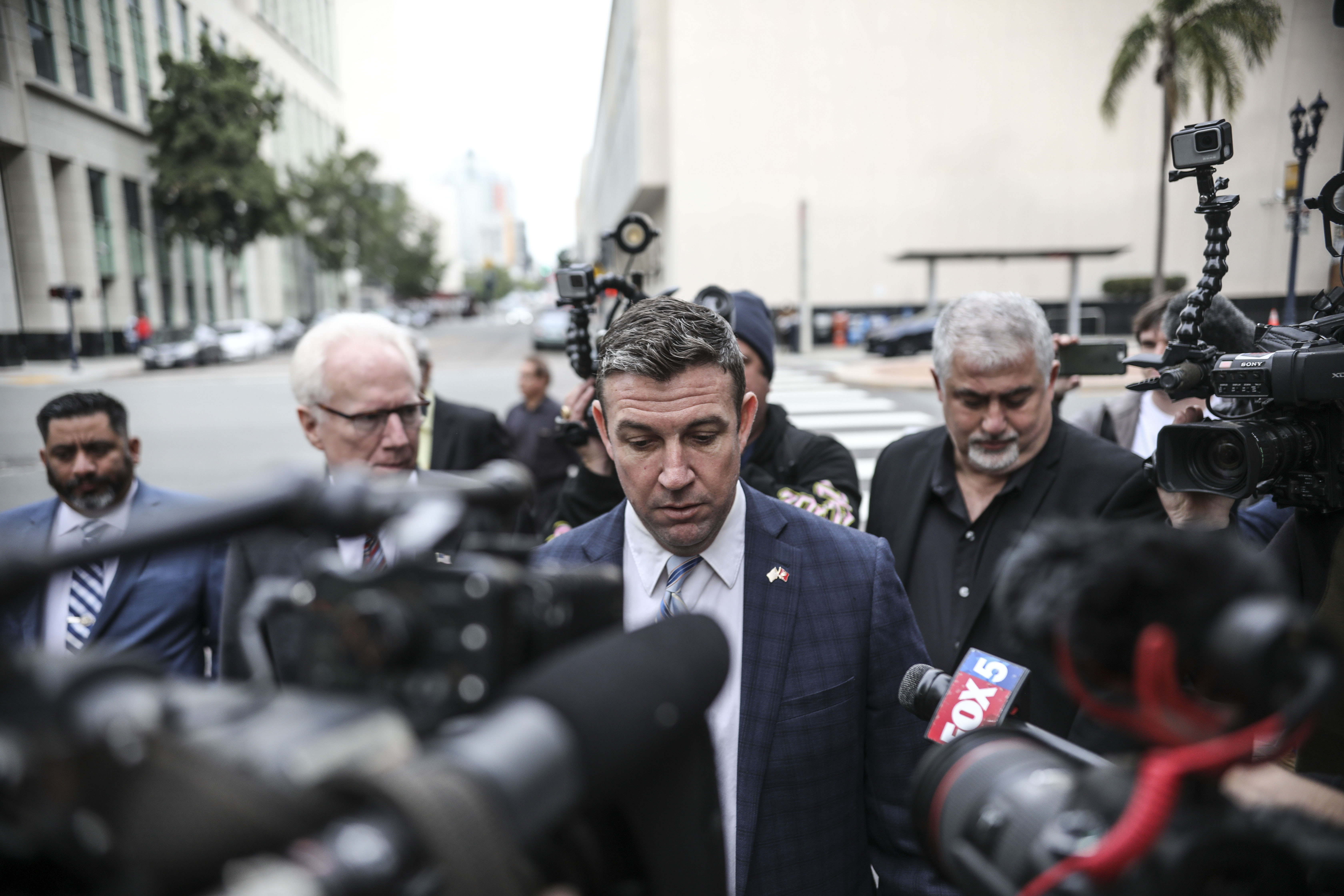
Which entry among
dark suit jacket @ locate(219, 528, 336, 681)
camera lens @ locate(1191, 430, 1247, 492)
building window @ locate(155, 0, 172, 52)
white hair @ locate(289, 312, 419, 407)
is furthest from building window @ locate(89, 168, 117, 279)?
camera lens @ locate(1191, 430, 1247, 492)

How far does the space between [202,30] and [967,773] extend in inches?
271

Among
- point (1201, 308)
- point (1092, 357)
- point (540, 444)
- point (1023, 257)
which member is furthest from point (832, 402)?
point (1023, 257)

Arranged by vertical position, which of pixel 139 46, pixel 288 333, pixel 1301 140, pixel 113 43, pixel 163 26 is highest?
pixel 163 26

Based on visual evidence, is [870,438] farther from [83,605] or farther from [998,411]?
[83,605]

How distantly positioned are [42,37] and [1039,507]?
407 centimetres

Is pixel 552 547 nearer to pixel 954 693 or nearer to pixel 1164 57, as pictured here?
pixel 954 693

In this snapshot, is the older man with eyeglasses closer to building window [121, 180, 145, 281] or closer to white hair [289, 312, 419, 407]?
white hair [289, 312, 419, 407]

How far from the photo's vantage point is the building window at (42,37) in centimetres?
320

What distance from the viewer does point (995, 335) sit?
8.63 feet

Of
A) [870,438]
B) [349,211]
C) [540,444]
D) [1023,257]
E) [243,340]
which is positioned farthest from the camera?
[349,211]

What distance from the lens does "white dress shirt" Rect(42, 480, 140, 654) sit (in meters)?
2.57

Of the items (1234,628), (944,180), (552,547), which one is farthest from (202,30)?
(944,180)

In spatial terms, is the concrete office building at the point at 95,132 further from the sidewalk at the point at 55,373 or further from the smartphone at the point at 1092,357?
the smartphone at the point at 1092,357

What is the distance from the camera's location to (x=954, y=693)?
138cm
